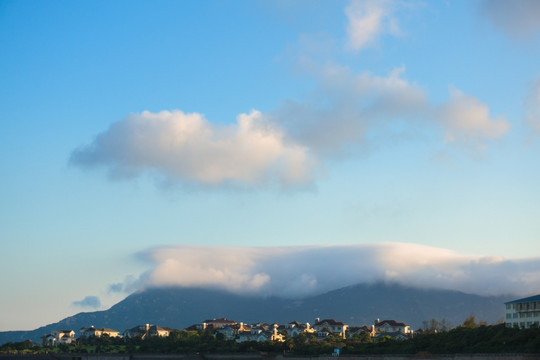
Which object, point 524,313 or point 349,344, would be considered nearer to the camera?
point 524,313

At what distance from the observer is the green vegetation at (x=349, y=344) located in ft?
373

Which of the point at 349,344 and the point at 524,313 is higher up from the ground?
the point at 524,313

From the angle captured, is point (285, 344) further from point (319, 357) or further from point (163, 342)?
point (163, 342)

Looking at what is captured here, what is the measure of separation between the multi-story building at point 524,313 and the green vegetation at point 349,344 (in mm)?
6915

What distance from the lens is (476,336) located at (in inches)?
4877

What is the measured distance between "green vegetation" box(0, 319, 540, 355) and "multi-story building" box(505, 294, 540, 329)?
6915mm

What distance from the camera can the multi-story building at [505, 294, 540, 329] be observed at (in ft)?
426

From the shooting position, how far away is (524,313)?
436 feet

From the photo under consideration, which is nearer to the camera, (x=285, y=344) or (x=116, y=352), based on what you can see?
(x=285, y=344)

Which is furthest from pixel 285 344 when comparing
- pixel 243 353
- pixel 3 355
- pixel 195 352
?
pixel 3 355

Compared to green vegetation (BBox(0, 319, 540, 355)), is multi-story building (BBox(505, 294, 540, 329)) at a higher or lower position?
higher

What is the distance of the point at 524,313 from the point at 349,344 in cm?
4199

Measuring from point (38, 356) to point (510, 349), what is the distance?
111892 mm

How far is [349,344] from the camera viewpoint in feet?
514
